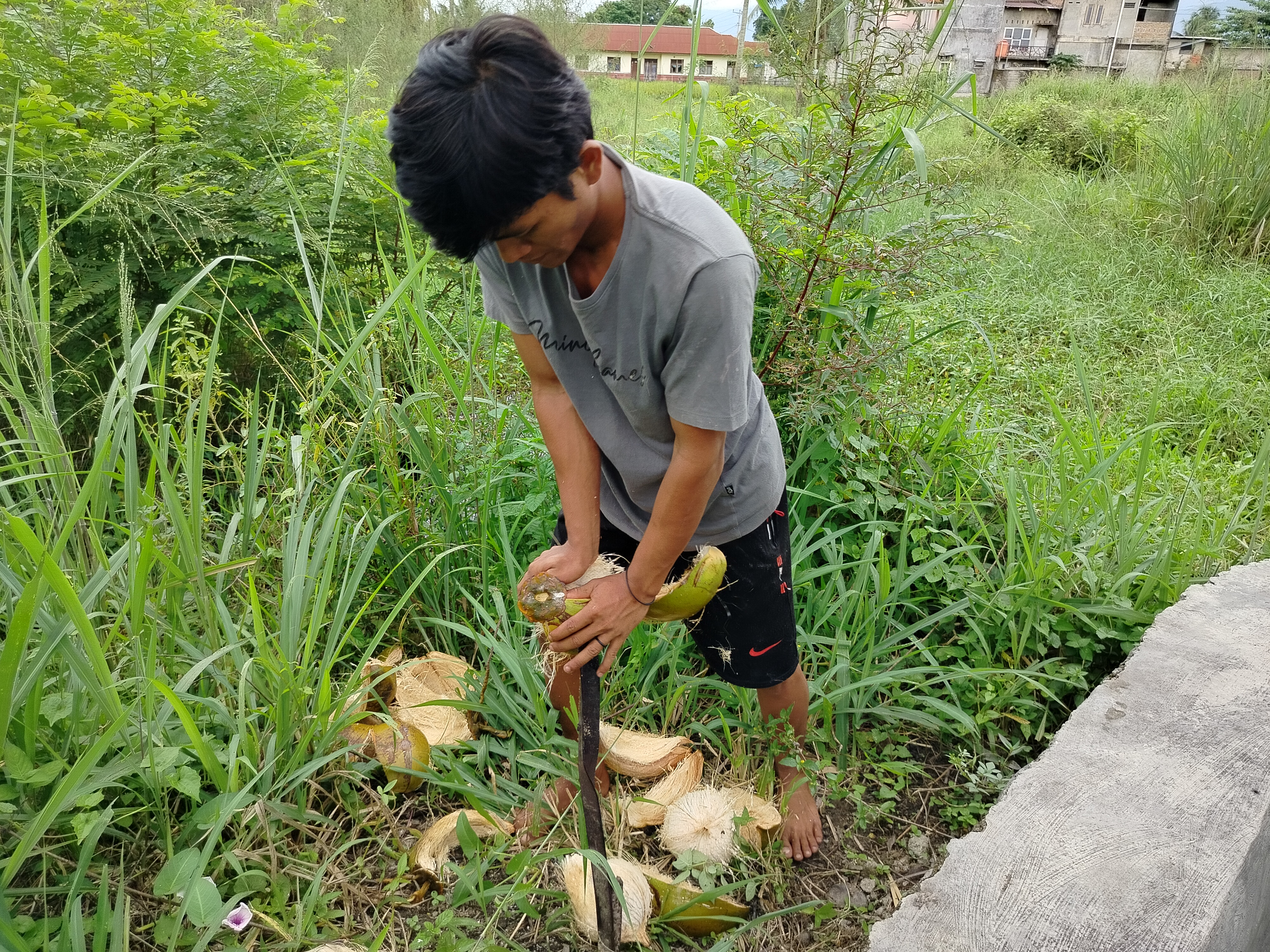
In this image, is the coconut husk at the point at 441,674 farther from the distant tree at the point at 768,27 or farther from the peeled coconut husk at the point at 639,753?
the distant tree at the point at 768,27

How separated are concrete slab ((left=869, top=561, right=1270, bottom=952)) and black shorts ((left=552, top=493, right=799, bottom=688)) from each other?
0.43 metres

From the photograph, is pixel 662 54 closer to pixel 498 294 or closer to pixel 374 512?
pixel 374 512

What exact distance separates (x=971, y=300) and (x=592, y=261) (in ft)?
12.0

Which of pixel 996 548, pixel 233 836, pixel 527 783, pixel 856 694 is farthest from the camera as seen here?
pixel 996 548

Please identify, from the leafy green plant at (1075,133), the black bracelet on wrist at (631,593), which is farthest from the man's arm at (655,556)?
the leafy green plant at (1075,133)

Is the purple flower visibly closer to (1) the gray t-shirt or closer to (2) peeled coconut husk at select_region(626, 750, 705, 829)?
(2) peeled coconut husk at select_region(626, 750, 705, 829)

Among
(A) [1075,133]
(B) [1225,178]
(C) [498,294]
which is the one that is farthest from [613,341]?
(A) [1075,133]

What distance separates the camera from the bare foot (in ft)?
5.11

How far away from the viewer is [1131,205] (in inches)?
206

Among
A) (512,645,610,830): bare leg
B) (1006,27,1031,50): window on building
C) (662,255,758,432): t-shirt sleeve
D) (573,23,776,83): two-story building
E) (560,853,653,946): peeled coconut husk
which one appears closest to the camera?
(662,255,758,432): t-shirt sleeve

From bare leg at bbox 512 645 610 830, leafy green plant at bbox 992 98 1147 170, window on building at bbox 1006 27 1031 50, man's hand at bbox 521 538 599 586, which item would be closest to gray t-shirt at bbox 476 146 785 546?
man's hand at bbox 521 538 599 586

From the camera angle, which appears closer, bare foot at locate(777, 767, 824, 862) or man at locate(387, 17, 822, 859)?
man at locate(387, 17, 822, 859)

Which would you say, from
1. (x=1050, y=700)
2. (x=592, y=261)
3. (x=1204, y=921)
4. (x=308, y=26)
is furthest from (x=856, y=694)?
(x=308, y=26)

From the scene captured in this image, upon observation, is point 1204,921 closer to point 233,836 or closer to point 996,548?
point 996,548
